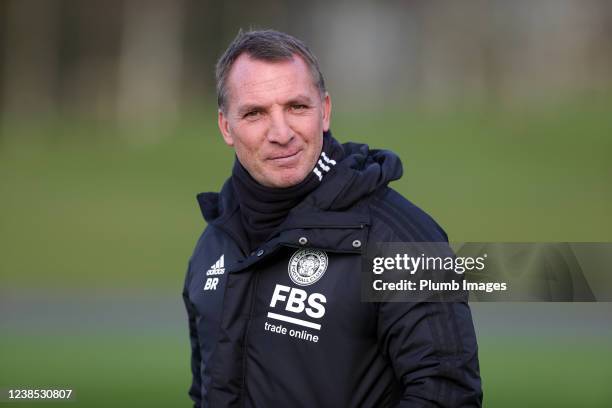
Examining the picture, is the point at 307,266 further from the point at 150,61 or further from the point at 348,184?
the point at 150,61

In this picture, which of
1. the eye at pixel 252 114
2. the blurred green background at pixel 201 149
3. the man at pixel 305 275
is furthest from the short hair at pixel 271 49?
the blurred green background at pixel 201 149

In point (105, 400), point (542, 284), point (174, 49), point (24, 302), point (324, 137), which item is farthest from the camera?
point (174, 49)

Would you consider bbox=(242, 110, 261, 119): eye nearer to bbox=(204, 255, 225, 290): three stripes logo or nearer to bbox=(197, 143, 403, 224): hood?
bbox=(197, 143, 403, 224): hood

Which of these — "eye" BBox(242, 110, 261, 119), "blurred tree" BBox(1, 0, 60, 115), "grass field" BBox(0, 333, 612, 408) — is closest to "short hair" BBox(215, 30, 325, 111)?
"eye" BBox(242, 110, 261, 119)

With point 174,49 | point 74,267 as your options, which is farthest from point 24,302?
point 174,49

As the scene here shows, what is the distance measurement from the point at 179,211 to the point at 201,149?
681mm

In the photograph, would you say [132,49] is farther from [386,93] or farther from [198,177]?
[386,93]

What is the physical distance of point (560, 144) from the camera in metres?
7.07

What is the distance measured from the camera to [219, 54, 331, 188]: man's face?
181cm

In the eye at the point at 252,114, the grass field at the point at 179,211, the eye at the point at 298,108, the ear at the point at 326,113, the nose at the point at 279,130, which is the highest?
the grass field at the point at 179,211

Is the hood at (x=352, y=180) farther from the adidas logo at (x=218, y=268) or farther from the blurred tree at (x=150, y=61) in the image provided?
the blurred tree at (x=150, y=61)

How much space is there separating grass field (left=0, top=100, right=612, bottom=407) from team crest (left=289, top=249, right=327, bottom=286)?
3159 mm

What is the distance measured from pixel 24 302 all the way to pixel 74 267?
42 centimetres

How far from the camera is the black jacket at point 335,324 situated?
1.63 m
